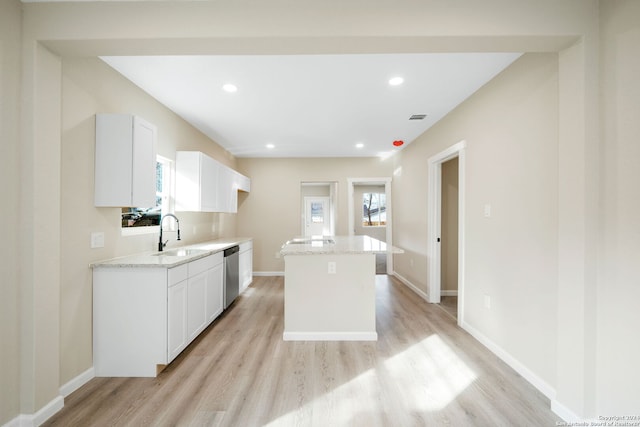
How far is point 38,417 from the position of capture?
166cm

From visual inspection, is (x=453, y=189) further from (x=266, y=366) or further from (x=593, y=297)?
(x=266, y=366)

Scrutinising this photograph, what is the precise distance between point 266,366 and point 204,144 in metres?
3.45

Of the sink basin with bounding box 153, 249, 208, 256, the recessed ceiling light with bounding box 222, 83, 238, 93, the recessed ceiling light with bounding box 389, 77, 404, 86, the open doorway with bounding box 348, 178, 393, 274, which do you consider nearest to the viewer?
the recessed ceiling light with bounding box 389, 77, 404, 86

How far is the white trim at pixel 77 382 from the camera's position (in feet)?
6.30

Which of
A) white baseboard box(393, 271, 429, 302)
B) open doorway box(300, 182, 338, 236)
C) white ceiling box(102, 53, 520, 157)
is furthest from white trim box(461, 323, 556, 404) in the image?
open doorway box(300, 182, 338, 236)

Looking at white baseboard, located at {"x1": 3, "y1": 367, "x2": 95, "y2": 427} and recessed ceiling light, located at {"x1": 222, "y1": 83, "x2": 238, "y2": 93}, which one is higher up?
recessed ceiling light, located at {"x1": 222, "y1": 83, "x2": 238, "y2": 93}

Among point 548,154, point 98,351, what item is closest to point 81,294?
point 98,351

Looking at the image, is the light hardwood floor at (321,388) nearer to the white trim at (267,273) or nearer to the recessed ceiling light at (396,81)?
the recessed ceiling light at (396,81)

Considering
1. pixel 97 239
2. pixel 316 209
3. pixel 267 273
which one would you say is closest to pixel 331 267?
pixel 97 239

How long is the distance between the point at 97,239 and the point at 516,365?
3651 millimetres

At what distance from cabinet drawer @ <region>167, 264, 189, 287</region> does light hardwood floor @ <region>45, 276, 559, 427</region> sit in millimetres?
745

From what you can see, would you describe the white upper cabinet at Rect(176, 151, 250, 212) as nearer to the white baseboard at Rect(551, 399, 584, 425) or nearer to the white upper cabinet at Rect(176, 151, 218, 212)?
the white upper cabinet at Rect(176, 151, 218, 212)

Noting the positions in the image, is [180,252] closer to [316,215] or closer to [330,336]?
[330,336]

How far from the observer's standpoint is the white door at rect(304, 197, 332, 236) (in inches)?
383
